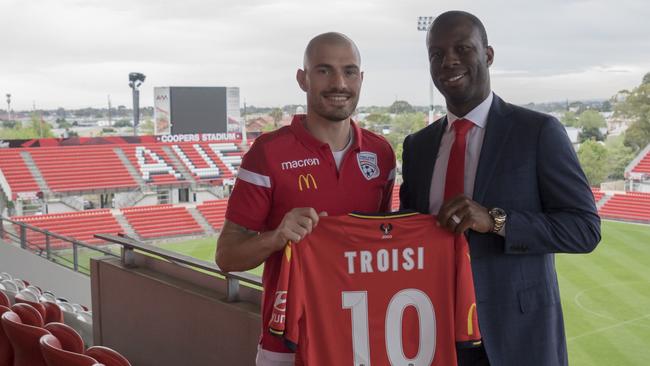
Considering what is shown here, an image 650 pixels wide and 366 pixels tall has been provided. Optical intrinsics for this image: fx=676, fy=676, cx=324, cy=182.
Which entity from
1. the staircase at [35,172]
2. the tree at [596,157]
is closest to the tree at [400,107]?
the tree at [596,157]

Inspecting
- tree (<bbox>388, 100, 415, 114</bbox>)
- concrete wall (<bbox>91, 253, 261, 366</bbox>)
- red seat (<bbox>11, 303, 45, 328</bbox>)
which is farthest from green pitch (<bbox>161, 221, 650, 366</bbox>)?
red seat (<bbox>11, 303, 45, 328</bbox>)

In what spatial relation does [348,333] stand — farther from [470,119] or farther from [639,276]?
[639,276]

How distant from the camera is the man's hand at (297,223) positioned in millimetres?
1190

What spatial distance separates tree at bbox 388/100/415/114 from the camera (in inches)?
324

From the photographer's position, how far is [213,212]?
59.3 feet

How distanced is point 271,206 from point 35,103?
1895cm

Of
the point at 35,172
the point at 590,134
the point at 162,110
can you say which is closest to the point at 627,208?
the point at 590,134

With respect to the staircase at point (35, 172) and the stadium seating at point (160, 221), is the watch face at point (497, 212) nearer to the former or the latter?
the stadium seating at point (160, 221)

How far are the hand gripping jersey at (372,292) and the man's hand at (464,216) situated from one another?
97mm

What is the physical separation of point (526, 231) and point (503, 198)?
3.0 inches

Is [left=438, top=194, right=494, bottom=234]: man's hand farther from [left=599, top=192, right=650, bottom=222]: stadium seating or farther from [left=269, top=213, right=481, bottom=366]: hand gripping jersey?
[left=599, top=192, right=650, bottom=222]: stadium seating

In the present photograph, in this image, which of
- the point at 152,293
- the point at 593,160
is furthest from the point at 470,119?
the point at 593,160

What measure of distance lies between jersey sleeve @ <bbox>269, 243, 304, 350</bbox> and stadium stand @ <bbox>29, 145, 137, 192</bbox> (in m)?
19.1

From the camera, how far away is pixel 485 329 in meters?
1.20
